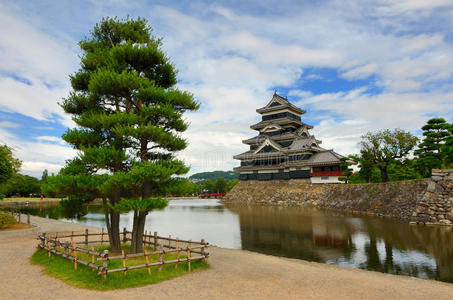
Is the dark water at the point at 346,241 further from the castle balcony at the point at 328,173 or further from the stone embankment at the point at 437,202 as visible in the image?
the castle balcony at the point at 328,173

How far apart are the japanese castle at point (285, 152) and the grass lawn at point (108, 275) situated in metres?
37.5

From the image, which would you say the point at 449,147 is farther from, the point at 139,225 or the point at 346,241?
the point at 139,225

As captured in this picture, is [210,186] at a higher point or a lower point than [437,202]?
higher

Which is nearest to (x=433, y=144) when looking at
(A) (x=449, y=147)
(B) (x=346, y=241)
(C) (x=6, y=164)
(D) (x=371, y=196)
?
(A) (x=449, y=147)

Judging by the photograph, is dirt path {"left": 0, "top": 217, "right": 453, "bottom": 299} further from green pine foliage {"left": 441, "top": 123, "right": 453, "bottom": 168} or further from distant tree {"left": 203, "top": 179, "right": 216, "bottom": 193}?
distant tree {"left": 203, "top": 179, "right": 216, "bottom": 193}

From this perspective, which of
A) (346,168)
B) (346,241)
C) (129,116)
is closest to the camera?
(129,116)

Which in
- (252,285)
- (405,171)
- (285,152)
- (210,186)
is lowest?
(252,285)

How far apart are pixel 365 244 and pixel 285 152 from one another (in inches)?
1311

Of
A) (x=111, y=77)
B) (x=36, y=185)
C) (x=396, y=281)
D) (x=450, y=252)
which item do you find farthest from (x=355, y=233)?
(x=36, y=185)

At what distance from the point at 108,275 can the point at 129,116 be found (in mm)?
6043

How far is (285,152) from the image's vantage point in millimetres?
49938

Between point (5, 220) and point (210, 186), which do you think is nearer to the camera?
point (5, 220)

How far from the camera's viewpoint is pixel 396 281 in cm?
1035

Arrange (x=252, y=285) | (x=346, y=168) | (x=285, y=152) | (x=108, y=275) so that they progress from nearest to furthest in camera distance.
Answer: (x=252, y=285) → (x=108, y=275) → (x=346, y=168) → (x=285, y=152)
